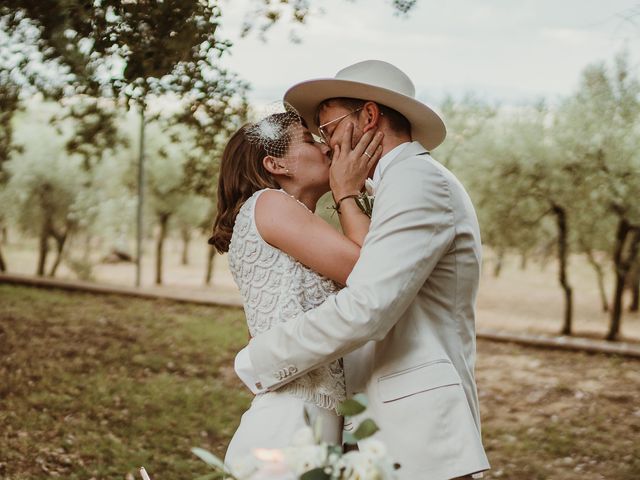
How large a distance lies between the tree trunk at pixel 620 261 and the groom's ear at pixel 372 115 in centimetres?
1454

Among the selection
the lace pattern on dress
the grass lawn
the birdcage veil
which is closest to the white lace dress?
the lace pattern on dress

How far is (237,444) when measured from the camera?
7.89 ft

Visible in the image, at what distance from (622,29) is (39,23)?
3741 millimetres

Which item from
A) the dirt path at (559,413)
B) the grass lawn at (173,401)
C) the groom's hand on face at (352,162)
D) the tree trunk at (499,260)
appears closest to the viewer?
the groom's hand on face at (352,162)

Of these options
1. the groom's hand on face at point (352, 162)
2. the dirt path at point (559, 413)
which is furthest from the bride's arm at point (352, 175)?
the dirt path at point (559, 413)

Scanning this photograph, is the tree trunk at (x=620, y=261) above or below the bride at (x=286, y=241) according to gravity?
below

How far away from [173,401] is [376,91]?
20.5 feet

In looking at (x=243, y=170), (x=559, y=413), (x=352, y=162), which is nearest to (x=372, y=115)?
(x=352, y=162)

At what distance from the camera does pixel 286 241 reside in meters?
2.40

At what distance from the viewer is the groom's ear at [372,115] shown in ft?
8.57

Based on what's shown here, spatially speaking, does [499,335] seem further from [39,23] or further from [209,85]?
[39,23]

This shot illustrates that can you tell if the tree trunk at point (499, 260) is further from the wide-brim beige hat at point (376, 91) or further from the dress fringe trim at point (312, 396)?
the dress fringe trim at point (312, 396)

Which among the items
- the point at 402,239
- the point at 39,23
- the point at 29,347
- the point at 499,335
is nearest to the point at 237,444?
the point at 402,239

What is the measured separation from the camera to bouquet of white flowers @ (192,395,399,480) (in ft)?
4.64
